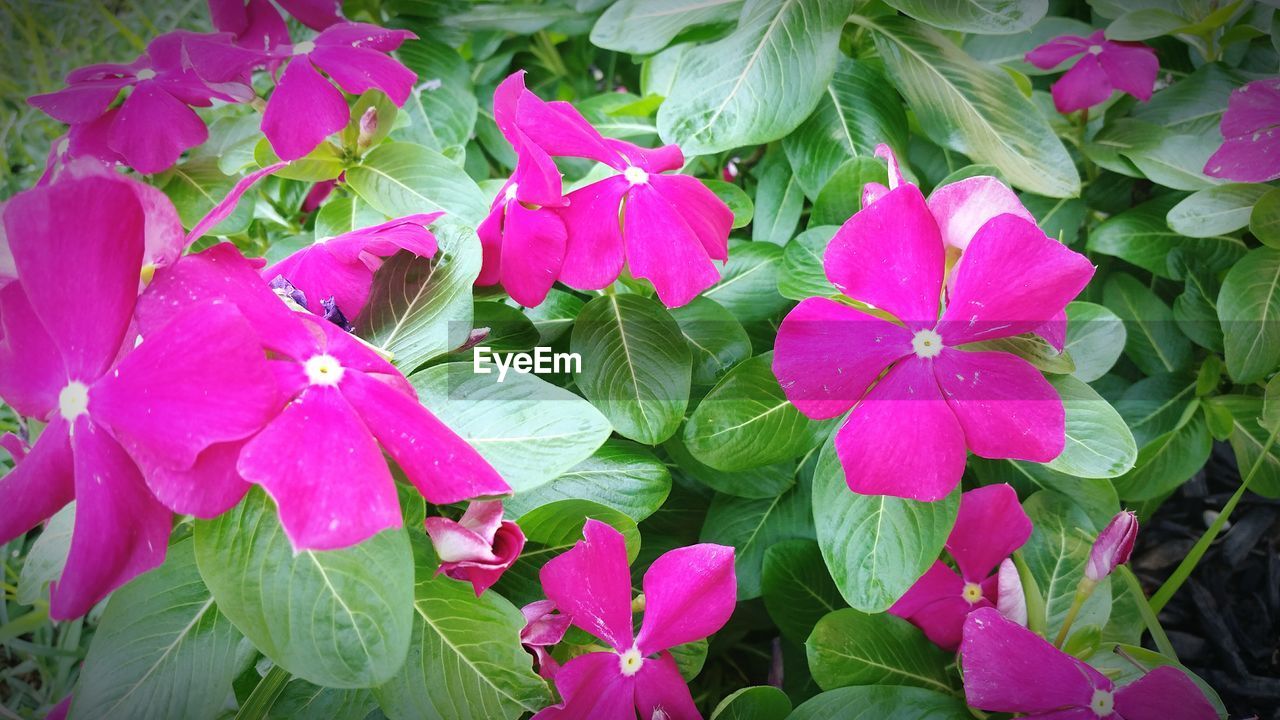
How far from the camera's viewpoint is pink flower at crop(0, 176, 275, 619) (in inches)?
17.8

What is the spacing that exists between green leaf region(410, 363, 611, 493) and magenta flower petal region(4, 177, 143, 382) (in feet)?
0.67

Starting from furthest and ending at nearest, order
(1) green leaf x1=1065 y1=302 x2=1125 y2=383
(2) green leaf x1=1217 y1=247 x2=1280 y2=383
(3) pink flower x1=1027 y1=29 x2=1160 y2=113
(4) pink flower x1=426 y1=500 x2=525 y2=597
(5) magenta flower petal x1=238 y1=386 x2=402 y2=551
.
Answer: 1. (3) pink flower x1=1027 y1=29 x2=1160 y2=113
2. (2) green leaf x1=1217 y1=247 x2=1280 y2=383
3. (1) green leaf x1=1065 y1=302 x2=1125 y2=383
4. (4) pink flower x1=426 y1=500 x2=525 y2=597
5. (5) magenta flower petal x1=238 y1=386 x2=402 y2=551

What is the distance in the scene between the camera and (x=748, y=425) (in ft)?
2.44

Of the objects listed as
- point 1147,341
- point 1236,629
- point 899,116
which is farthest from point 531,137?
point 1236,629

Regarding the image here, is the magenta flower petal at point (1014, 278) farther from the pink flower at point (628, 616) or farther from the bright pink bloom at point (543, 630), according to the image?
the bright pink bloom at point (543, 630)

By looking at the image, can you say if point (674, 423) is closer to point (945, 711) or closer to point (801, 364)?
point (801, 364)

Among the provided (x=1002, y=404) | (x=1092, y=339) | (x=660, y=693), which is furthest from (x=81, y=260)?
(x=1092, y=339)

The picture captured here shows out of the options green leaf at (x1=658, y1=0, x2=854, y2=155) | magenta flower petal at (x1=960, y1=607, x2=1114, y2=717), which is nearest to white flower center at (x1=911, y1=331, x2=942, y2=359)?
magenta flower petal at (x1=960, y1=607, x2=1114, y2=717)

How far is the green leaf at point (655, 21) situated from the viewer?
981 millimetres

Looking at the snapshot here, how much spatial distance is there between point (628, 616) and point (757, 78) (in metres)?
0.57

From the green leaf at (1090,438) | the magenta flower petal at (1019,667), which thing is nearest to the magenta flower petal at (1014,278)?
the green leaf at (1090,438)

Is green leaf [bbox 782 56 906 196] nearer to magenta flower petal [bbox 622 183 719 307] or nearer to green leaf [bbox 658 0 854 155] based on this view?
green leaf [bbox 658 0 854 155]

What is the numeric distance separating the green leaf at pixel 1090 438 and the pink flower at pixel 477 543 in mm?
415

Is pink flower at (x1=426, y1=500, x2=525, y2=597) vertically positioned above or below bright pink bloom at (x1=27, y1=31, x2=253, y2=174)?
below
